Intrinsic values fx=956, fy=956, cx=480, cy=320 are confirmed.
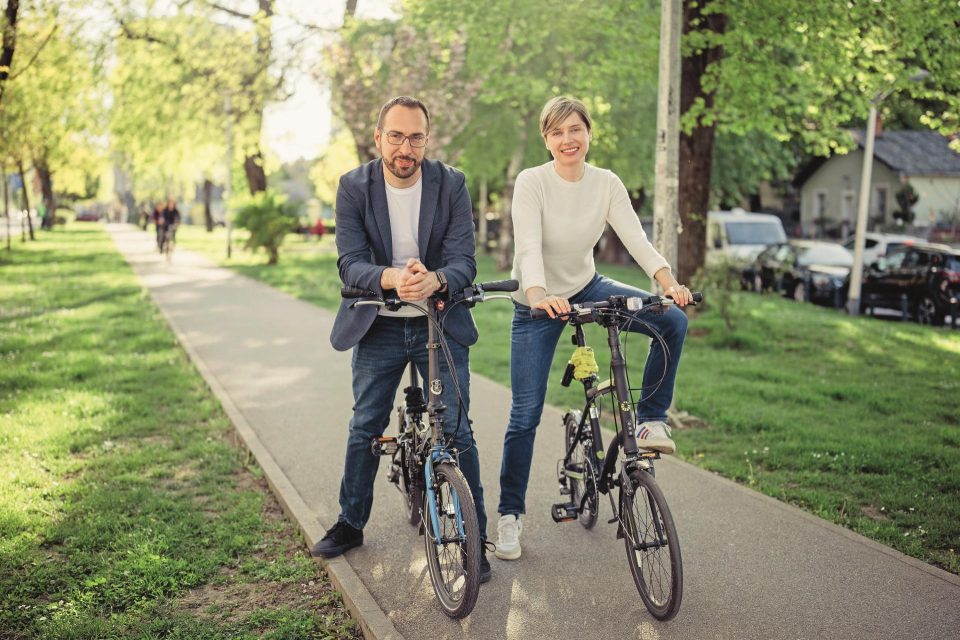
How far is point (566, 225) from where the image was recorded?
454 centimetres

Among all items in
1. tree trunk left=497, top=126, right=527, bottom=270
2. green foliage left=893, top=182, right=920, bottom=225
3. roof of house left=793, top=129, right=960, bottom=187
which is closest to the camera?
tree trunk left=497, top=126, right=527, bottom=270

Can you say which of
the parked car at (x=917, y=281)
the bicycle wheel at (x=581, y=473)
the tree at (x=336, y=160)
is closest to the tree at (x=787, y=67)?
the parked car at (x=917, y=281)

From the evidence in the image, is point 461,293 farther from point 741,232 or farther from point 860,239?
point 741,232

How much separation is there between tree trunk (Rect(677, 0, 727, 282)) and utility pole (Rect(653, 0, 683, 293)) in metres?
5.13

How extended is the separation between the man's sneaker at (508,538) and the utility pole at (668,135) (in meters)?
3.89

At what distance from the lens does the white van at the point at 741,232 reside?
25516mm

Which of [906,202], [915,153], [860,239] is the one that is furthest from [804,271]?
[915,153]

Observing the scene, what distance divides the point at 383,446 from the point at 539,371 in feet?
2.74

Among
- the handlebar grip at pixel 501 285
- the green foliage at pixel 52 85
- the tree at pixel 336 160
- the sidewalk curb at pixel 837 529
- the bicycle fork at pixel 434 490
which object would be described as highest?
the green foliage at pixel 52 85

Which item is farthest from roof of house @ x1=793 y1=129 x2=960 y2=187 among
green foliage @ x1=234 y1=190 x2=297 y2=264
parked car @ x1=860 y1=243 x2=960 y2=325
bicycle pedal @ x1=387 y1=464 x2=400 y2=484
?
bicycle pedal @ x1=387 y1=464 x2=400 y2=484

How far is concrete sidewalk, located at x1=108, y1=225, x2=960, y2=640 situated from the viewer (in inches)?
157

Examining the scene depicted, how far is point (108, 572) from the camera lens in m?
4.61

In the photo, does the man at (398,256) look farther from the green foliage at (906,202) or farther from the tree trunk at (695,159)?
the green foliage at (906,202)

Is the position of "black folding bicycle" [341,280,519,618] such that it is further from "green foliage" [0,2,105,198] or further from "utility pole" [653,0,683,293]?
"green foliage" [0,2,105,198]
